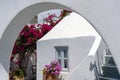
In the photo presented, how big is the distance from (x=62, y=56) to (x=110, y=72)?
345cm

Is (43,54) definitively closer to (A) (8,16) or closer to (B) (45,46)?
(B) (45,46)

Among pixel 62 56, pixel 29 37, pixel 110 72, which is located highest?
pixel 29 37

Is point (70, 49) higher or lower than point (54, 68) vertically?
higher

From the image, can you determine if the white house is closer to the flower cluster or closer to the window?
the window

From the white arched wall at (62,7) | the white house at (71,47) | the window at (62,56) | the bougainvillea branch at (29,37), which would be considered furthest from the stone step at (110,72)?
the bougainvillea branch at (29,37)

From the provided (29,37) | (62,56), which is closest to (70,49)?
(62,56)

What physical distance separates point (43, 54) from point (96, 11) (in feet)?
26.9

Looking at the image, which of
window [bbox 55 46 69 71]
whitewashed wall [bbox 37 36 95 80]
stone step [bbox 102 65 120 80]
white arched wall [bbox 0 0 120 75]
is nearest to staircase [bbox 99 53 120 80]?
stone step [bbox 102 65 120 80]

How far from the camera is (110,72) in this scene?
8.67 meters

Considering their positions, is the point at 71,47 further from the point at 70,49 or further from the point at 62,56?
the point at 62,56

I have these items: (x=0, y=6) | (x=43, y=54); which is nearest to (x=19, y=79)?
(x=43, y=54)

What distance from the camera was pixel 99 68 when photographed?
9.07 m

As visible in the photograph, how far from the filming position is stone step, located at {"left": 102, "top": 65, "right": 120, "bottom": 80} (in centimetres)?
842

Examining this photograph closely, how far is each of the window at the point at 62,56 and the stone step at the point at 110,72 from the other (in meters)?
2.62
